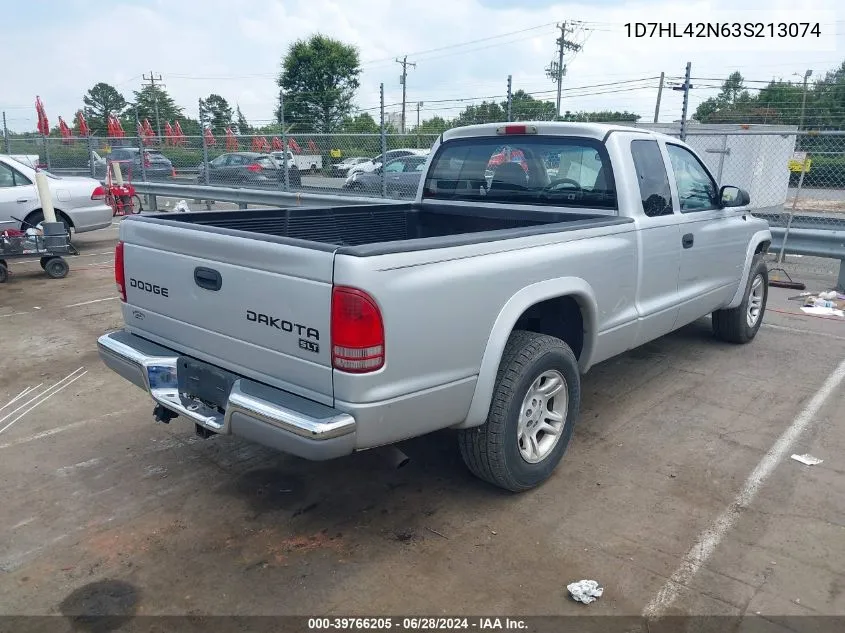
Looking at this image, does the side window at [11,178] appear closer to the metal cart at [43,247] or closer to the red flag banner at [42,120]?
the metal cart at [43,247]

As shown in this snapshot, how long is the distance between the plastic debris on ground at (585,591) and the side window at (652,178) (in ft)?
8.09

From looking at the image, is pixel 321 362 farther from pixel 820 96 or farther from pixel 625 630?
pixel 820 96

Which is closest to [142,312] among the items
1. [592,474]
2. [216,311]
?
[216,311]

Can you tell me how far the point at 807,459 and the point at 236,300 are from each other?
342 cm

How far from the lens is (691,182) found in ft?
16.6

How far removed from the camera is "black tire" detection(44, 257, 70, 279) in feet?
30.0

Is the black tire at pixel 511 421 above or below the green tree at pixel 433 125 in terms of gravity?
below

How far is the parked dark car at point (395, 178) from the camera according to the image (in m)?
12.9

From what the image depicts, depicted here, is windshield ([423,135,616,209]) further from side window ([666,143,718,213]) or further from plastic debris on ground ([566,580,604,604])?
plastic debris on ground ([566,580,604,604])

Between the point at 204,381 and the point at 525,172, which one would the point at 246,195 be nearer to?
the point at 525,172

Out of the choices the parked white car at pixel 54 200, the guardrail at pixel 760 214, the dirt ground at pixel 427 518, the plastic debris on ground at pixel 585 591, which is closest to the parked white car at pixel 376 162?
the guardrail at pixel 760 214

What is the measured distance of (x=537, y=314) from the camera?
12.5ft

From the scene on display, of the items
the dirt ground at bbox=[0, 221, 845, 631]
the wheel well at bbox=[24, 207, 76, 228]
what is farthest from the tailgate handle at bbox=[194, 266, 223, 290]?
the wheel well at bbox=[24, 207, 76, 228]

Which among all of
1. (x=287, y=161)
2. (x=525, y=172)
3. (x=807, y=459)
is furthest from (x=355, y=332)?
(x=287, y=161)
